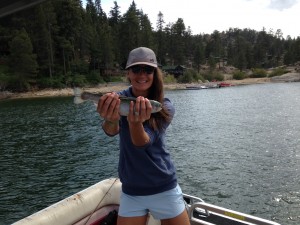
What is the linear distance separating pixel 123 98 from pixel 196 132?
2515cm

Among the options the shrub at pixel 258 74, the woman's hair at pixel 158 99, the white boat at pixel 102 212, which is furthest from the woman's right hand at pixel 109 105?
the shrub at pixel 258 74

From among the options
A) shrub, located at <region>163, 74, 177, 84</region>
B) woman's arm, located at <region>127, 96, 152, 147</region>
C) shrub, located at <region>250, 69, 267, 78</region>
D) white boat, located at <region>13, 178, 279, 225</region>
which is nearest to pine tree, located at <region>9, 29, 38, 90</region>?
shrub, located at <region>163, 74, 177, 84</region>

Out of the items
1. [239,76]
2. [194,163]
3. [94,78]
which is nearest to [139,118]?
[194,163]

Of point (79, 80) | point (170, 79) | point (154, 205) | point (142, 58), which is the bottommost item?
point (154, 205)

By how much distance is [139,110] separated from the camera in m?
2.92

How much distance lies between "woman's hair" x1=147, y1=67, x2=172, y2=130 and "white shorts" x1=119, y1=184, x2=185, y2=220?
2.39 feet

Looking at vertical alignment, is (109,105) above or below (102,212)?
above

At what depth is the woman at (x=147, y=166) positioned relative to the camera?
10.8ft

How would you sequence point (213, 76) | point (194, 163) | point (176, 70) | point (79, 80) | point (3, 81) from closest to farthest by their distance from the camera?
point (194, 163) → point (3, 81) → point (79, 80) → point (176, 70) → point (213, 76)

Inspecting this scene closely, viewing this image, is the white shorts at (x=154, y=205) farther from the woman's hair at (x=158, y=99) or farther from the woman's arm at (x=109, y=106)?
the woman's arm at (x=109, y=106)

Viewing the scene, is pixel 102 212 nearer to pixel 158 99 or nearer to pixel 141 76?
pixel 158 99

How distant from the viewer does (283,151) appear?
20.3 m

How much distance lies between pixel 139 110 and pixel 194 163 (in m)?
15.8

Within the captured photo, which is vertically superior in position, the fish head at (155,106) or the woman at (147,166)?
the fish head at (155,106)
